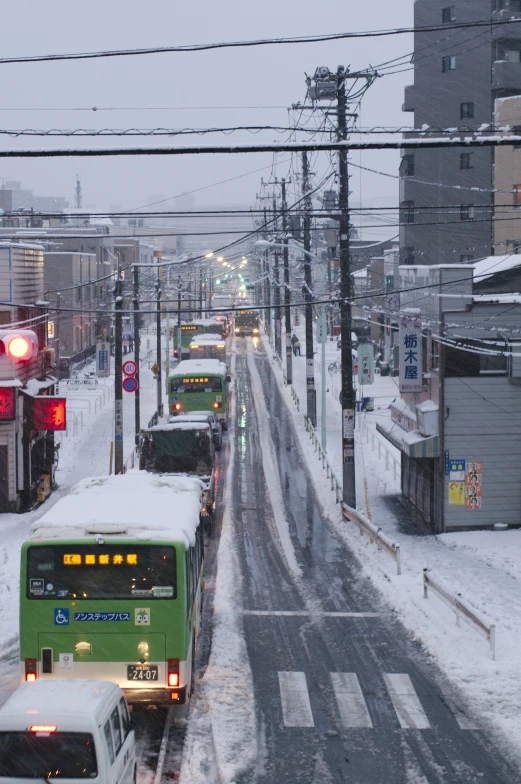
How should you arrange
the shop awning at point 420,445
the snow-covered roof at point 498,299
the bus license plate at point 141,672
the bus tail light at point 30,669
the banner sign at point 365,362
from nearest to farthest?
1. the bus tail light at point 30,669
2. the bus license plate at point 141,672
3. the snow-covered roof at point 498,299
4. the shop awning at point 420,445
5. the banner sign at point 365,362

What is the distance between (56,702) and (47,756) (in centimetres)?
67

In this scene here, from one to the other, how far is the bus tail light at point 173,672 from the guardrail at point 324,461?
57.5ft

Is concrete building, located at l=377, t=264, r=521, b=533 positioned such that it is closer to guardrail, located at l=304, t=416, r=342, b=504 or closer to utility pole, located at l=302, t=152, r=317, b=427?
guardrail, located at l=304, t=416, r=342, b=504

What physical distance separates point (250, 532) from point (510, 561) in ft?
23.4

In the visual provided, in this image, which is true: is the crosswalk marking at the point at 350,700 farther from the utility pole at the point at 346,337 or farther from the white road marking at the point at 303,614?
the utility pole at the point at 346,337

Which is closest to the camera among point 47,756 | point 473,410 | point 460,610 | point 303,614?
point 47,756

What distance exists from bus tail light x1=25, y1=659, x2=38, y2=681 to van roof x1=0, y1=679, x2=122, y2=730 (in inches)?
76.9

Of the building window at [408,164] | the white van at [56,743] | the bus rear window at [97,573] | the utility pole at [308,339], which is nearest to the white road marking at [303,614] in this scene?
the bus rear window at [97,573]

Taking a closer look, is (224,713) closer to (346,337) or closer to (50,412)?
(346,337)

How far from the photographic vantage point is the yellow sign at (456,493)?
2494 cm

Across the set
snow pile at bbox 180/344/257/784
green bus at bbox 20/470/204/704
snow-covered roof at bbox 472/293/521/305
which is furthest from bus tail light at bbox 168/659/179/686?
snow-covered roof at bbox 472/293/521/305

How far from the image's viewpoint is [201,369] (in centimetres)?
4397

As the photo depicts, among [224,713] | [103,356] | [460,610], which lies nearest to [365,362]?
[103,356]

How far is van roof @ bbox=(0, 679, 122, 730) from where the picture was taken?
28.6ft
